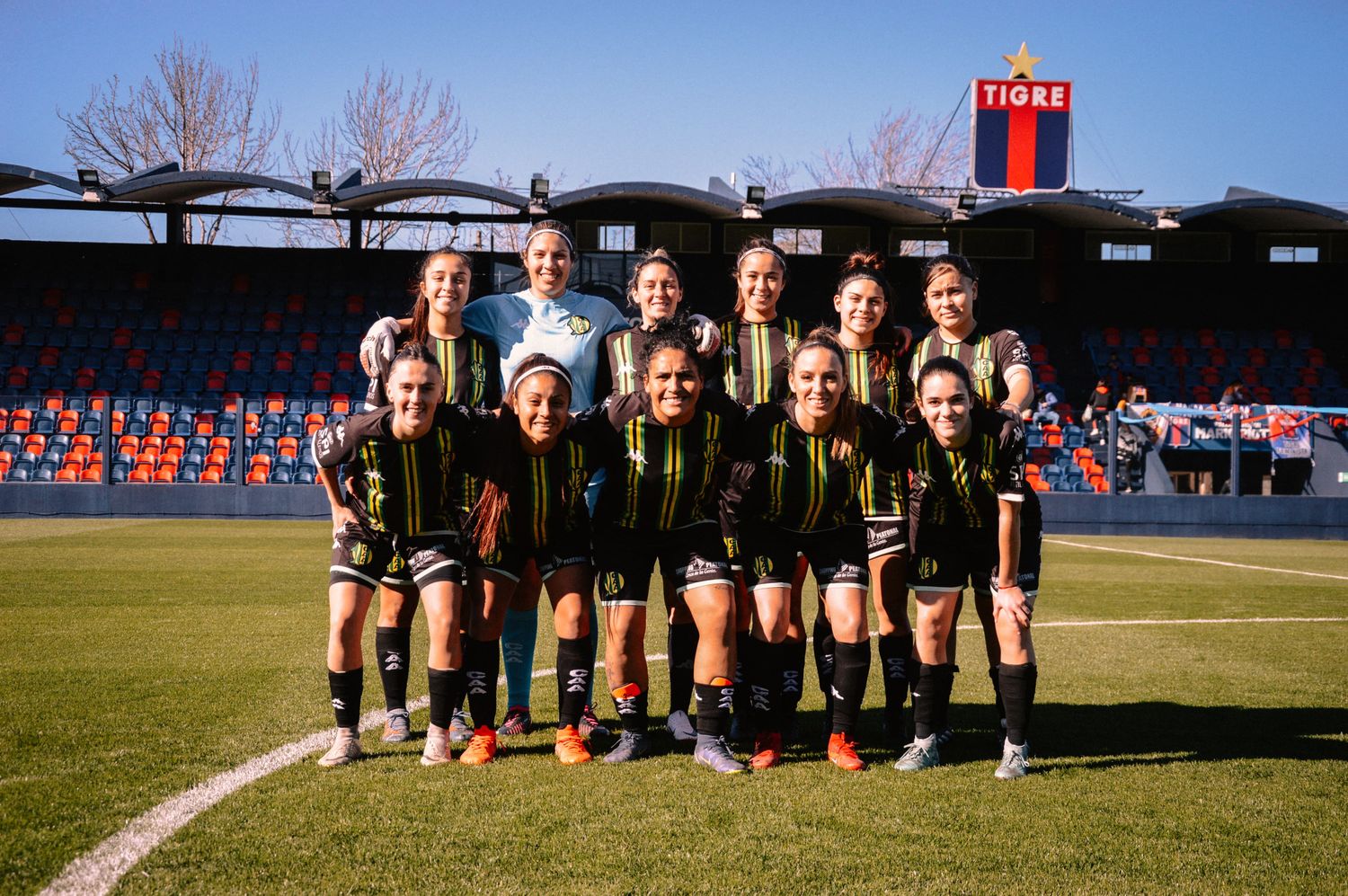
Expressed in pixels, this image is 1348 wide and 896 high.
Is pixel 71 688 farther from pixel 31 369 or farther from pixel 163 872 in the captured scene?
pixel 31 369

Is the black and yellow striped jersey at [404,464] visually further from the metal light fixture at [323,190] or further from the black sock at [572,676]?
the metal light fixture at [323,190]

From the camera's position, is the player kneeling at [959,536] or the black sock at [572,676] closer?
the player kneeling at [959,536]

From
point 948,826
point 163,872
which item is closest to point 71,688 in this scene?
Answer: point 163,872

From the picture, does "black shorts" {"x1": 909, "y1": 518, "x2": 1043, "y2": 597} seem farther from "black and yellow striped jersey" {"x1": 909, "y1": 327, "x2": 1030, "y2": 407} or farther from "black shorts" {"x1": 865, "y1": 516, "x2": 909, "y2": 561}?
"black and yellow striped jersey" {"x1": 909, "y1": 327, "x2": 1030, "y2": 407}

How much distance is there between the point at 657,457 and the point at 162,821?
1948mm

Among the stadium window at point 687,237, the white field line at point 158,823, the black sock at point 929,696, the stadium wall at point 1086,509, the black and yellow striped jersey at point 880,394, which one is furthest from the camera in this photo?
the stadium window at point 687,237

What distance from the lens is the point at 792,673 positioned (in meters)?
4.36

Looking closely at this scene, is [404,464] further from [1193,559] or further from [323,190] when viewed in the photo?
[323,190]

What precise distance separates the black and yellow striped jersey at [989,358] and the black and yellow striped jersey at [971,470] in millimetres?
301

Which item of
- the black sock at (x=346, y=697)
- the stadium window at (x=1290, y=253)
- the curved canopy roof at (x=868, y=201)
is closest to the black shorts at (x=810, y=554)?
the black sock at (x=346, y=697)

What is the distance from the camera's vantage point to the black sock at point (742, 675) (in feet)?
14.3

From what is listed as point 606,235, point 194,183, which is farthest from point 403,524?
point 606,235

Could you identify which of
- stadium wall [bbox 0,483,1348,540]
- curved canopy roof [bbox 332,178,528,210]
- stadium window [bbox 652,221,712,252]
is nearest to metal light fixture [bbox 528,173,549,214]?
curved canopy roof [bbox 332,178,528,210]

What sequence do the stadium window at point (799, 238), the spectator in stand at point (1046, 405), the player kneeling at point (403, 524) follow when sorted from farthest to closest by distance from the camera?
1. the stadium window at point (799, 238)
2. the spectator in stand at point (1046, 405)
3. the player kneeling at point (403, 524)
